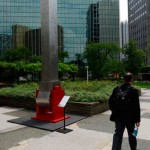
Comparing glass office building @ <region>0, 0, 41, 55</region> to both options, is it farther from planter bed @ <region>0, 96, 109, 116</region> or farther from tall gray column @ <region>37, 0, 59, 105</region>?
tall gray column @ <region>37, 0, 59, 105</region>

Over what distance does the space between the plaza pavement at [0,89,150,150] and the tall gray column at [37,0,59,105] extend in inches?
72.2

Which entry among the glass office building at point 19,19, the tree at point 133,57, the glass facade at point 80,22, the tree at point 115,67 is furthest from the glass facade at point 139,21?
the tree at point 133,57

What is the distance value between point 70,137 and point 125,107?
10.0ft

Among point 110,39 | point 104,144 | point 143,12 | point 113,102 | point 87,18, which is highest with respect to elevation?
point 143,12

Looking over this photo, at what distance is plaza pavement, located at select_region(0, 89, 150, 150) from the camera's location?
24.5 ft

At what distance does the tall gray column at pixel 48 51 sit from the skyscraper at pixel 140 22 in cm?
11719

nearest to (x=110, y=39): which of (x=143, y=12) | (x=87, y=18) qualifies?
(x=87, y=18)

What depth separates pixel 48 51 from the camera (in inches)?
440

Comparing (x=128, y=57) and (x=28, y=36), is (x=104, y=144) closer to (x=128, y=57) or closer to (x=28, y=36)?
(x=128, y=57)

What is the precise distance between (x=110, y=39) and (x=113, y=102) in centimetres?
9211

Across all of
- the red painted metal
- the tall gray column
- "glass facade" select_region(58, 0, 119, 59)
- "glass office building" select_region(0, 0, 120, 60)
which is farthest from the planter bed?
"glass facade" select_region(58, 0, 119, 59)

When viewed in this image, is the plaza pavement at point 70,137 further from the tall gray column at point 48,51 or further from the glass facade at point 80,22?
the glass facade at point 80,22

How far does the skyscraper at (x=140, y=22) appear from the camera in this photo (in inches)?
5340

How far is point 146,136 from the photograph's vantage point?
852 centimetres
